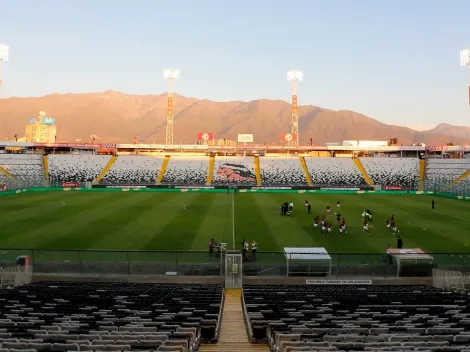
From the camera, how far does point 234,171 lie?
259 feet

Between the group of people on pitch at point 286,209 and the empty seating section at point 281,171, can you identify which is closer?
the group of people on pitch at point 286,209

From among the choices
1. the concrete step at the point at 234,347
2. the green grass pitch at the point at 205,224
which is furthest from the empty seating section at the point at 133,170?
the concrete step at the point at 234,347

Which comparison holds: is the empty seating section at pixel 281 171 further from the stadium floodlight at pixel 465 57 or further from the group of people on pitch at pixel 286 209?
the stadium floodlight at pixel 465 57

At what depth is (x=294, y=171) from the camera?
79125 mm

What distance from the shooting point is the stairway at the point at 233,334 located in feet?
32.4

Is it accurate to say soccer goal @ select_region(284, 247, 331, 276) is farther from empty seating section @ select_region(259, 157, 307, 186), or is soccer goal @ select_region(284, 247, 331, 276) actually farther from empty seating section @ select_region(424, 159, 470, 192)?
empty seating section @ select_region(424, 159, 470, 192)

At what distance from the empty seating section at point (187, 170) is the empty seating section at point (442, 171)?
124ft

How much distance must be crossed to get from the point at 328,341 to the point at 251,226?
90.8 feet

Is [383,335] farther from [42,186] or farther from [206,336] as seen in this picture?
[42,186]

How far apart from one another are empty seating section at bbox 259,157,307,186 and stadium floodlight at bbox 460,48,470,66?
33.5 m

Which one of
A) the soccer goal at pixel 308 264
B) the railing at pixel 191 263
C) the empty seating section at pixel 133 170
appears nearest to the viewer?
the railing at pixel 191 263

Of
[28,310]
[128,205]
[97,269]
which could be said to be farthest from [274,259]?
[128,205]

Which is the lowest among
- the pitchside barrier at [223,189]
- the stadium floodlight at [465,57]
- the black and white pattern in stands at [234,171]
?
the pitchside barrier at [223,189]

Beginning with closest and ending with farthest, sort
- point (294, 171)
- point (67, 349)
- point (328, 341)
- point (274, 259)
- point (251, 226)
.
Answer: point (67, 349) → point (328, 341) → point (274, 259) → point (251, 226) → point (294, 171)
